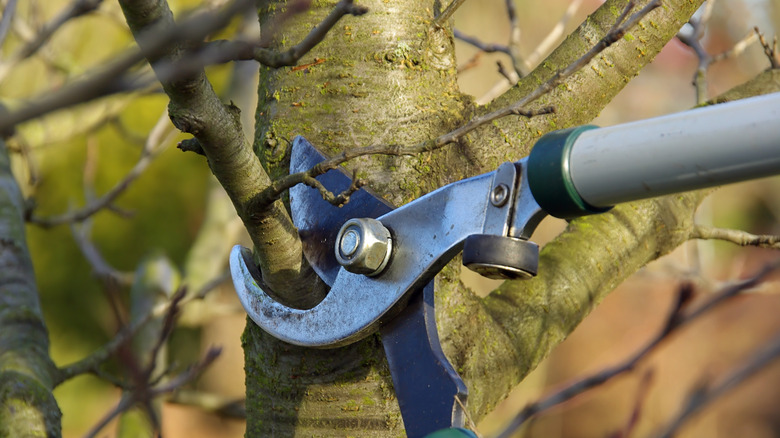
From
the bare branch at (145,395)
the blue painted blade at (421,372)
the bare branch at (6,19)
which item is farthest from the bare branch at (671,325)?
the bare branch at (6,19)

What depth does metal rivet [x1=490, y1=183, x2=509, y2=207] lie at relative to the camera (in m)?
0.98

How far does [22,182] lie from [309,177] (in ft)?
10.4

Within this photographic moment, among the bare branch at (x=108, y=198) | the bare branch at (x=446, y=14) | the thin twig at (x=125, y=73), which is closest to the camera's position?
the thin twig at (x=125, y=73)

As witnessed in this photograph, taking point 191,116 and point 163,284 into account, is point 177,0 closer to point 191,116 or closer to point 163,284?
point 163,284

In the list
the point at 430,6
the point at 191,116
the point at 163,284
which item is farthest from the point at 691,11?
the point at 163,284

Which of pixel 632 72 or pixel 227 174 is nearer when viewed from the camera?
pixel 227 174

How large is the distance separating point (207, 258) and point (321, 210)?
2805 mm

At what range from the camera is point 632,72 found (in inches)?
58.5

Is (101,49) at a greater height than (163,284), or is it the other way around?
(101,49)

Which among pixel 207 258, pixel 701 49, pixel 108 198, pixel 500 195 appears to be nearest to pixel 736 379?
pixel 500 195

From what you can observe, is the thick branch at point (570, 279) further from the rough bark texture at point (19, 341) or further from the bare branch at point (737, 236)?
the rough bark texture at point (19, 341)

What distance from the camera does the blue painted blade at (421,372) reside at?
1049 mm

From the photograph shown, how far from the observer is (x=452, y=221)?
42.4 inches

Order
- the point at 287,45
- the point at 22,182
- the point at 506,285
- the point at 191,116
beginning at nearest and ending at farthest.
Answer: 1. the point at 191,116
2. the point at 287,45
3. the point at 506,285
4. the point at 22,182
